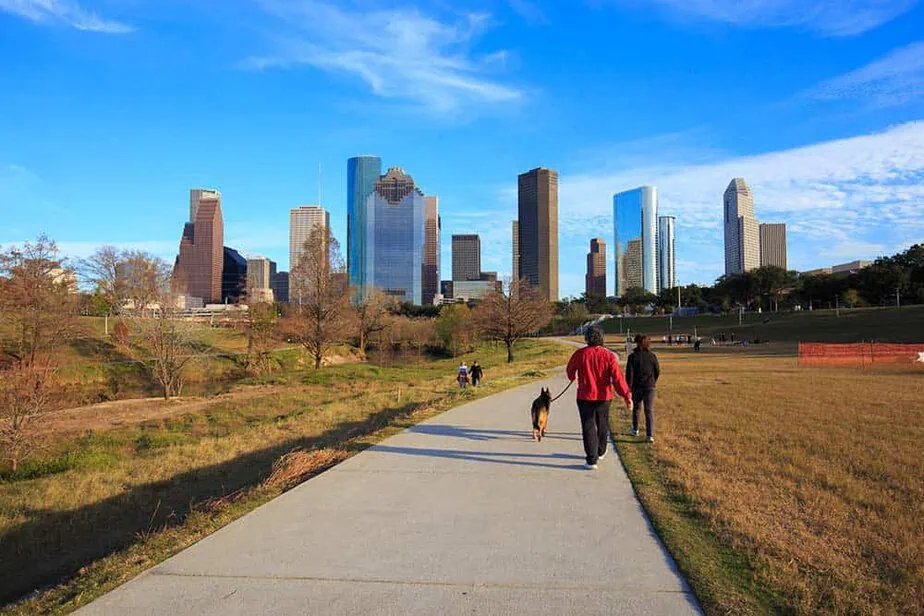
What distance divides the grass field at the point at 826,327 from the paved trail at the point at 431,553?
5532 centimetres

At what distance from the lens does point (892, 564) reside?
446cm

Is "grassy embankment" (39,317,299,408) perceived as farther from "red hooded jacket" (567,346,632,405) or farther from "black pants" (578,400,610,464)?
"black pants" (578,400,610,464)

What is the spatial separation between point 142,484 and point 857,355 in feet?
121

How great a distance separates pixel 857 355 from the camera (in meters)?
34.5

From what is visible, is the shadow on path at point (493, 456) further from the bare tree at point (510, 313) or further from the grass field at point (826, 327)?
the grass field at point (826, 327)

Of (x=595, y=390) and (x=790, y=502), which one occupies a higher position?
(x=595, y=390)

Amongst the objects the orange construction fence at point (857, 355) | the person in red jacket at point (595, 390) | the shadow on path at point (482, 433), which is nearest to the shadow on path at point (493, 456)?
the person in red jacket at point (595, 390)

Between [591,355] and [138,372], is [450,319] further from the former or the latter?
[591,355]

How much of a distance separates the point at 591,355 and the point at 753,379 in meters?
16.1

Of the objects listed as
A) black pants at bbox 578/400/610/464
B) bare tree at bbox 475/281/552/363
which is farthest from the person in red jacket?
bare tree at bbox 475/281/552/363

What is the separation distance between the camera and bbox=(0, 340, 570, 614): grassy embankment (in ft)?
16.9

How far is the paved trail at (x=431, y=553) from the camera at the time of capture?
3645 mm

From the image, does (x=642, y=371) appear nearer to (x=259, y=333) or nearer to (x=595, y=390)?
(x=595, y=390)

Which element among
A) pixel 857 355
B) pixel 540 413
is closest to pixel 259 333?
pixel 540 413
